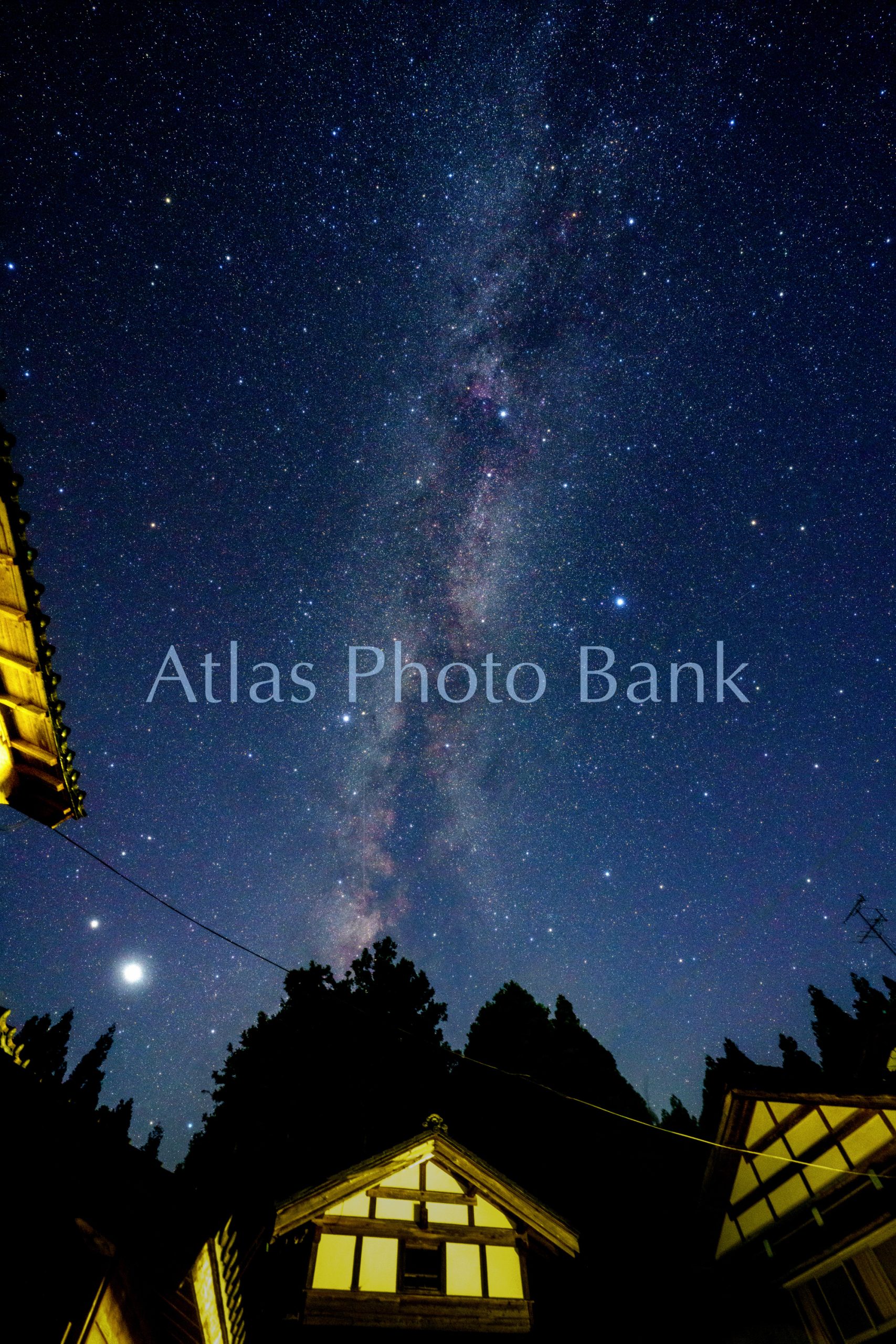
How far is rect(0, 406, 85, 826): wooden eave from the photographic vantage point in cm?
757

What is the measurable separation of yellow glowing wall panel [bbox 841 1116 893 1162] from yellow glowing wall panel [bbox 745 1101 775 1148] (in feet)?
Result: 5.29

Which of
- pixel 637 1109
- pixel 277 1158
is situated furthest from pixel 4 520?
pixel 637 1109

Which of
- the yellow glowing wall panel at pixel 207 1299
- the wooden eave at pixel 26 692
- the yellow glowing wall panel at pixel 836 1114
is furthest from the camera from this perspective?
the yellow glowing wall panel at pixel 836 1114

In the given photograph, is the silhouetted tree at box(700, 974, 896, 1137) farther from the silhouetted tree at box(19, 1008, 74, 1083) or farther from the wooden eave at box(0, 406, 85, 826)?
the silhouetted tree at box(19, 1008, 74, 1083)

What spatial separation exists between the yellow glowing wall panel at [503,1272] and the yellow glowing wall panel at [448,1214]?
2.06 ft

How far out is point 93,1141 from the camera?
19.9 feet

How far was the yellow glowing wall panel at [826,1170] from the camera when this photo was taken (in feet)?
32.3

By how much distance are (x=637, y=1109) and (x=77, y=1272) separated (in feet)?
87.4

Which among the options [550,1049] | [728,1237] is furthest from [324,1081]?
[728,1237]

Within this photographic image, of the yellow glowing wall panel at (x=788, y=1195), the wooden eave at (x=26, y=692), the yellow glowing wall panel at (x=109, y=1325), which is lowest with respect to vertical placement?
the yellow glowing wall panel at (x=109, y=1325)

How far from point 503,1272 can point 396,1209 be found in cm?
228

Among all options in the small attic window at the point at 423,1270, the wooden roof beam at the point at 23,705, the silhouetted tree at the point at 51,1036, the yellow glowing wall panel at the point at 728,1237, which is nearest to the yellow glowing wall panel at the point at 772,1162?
the yellow glowing wall panel at the point at 728,1237

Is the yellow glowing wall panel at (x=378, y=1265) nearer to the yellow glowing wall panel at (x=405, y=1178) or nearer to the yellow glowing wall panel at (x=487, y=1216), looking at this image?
the yellow glowing wall panel at (x=405, y=1178)

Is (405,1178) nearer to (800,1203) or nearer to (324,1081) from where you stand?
(800,1203)
